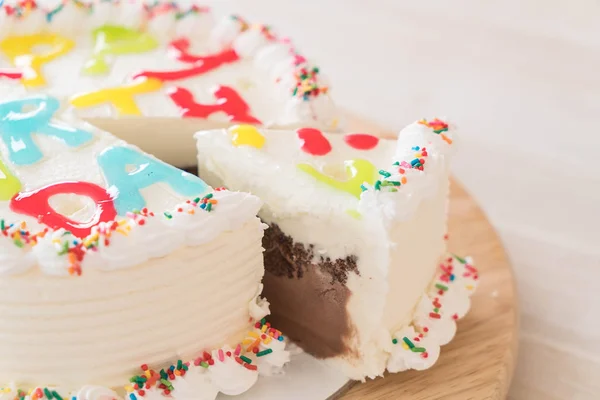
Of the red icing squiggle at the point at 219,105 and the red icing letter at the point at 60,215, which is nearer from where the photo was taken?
the red icing letter at the point at 60,215

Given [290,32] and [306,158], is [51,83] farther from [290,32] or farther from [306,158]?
[290,32]

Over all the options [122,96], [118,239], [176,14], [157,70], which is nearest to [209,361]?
[118,239]

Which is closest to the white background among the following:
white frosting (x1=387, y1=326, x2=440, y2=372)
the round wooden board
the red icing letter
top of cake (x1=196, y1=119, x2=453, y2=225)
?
the round wooden board

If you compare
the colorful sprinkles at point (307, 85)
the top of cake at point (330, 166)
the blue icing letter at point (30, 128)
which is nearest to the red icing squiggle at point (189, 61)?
the colorful sprinkles at point (307, 85)

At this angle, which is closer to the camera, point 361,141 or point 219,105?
point 361,141

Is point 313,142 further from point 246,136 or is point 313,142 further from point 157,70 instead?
point 157,70

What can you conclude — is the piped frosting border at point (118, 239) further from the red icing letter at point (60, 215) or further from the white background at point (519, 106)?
the white background at point (519, 106)
